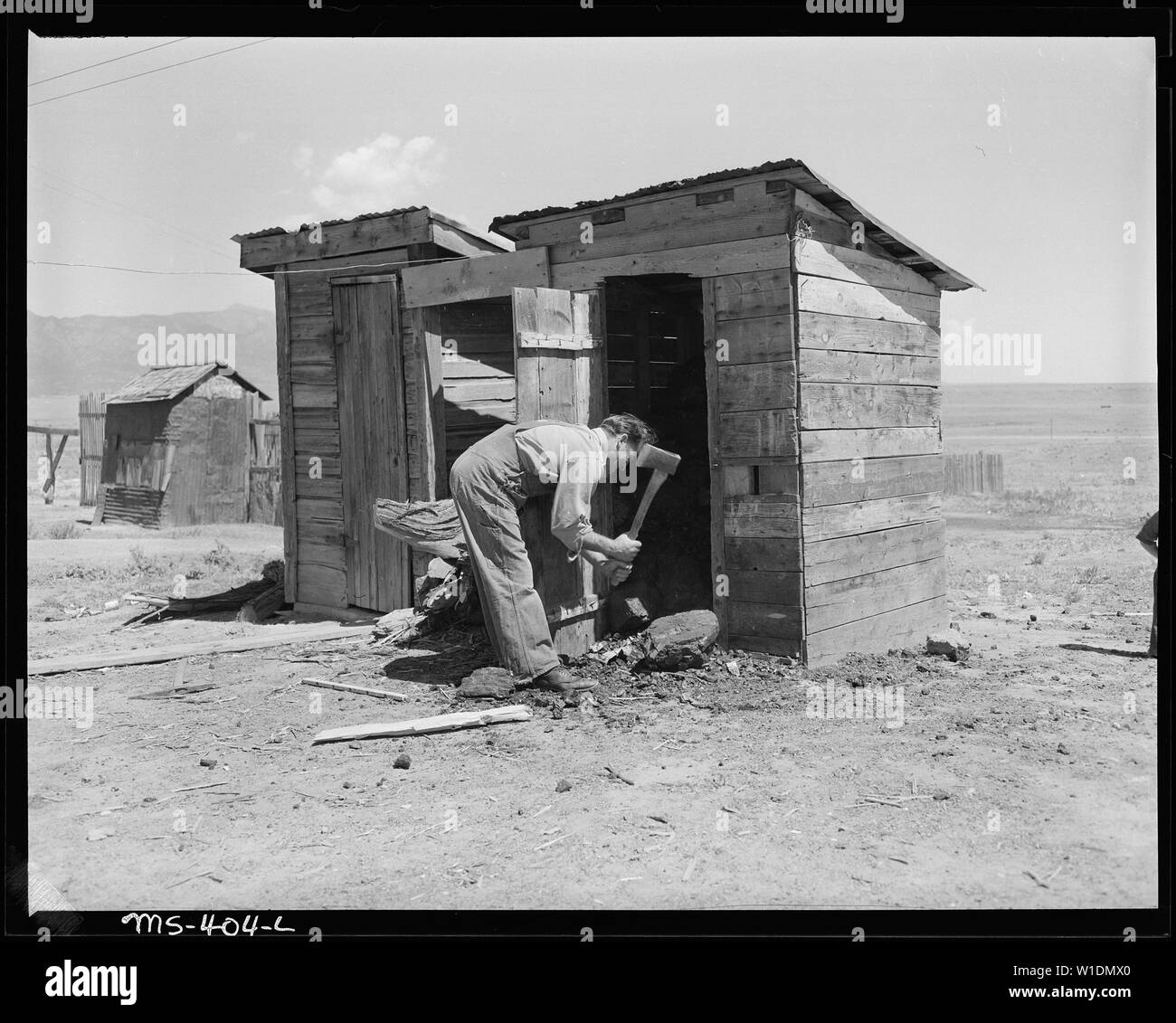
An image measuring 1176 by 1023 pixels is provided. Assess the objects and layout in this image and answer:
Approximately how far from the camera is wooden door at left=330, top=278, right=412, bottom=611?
9.43 m

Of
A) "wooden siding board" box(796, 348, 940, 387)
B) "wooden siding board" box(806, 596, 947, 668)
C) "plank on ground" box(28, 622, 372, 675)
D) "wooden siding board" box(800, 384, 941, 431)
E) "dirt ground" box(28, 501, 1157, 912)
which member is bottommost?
"dirt ground" box(28, 501, 1157, 912)

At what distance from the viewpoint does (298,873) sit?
4.16 metres

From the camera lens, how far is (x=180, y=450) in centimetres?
1941

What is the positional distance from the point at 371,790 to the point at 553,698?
1687 mm

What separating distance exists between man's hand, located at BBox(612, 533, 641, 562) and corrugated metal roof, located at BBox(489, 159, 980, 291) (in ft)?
9.10

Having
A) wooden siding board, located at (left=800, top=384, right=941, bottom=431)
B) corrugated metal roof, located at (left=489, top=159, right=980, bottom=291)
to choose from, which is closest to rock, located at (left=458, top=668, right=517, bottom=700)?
wooden siding board, located at (left=800, top=384, right=941, bottom=431)

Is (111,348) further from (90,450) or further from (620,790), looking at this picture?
(620,790)

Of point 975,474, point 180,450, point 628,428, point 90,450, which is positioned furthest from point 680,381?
point 90,450

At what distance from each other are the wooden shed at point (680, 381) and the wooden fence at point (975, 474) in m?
16.5

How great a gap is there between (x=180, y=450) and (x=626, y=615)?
570 inches

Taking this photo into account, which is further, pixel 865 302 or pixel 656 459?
pixel 865 302
